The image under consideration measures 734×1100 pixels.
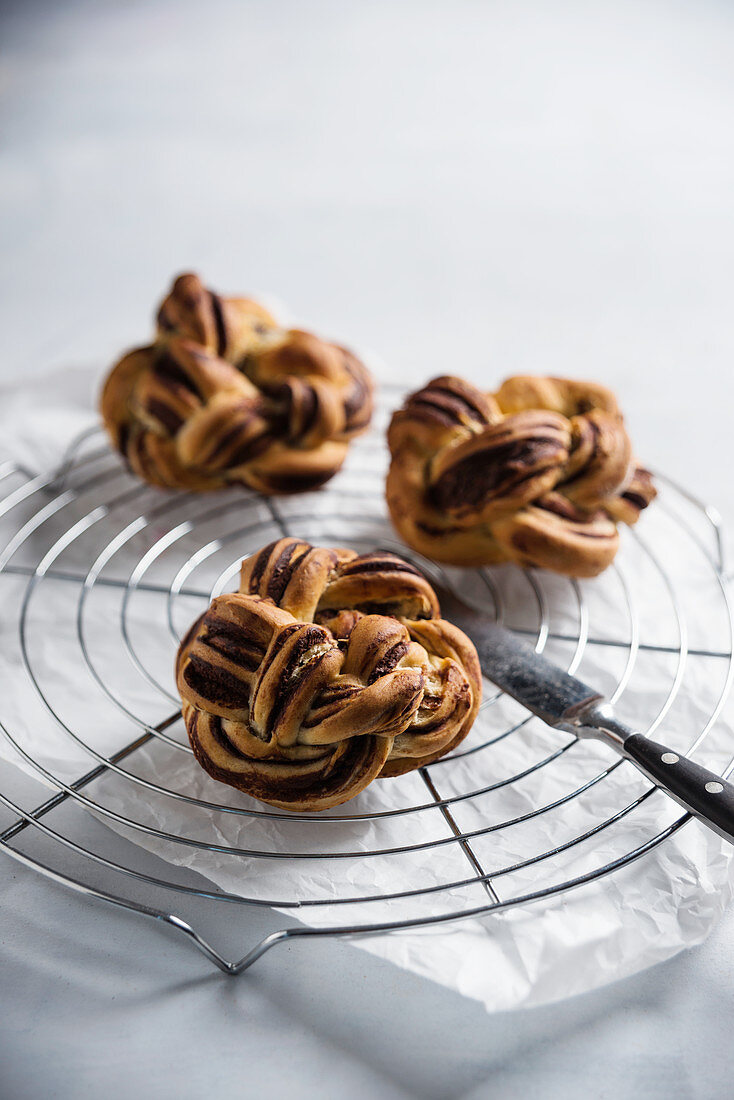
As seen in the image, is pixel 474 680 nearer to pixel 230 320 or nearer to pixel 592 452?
pixel 592 452

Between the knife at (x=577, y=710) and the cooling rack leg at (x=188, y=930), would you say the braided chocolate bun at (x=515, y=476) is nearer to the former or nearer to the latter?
the knife at (x=577, y=710)

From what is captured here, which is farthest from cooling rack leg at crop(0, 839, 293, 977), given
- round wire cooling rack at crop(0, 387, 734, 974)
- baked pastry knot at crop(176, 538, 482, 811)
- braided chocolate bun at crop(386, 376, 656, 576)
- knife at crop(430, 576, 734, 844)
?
braided chocolate bun at crop(386, 376, 656, 576)

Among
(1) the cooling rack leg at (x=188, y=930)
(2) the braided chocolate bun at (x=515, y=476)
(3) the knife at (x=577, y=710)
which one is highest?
(2) the braided chocolate bun at (x=515, y=476)

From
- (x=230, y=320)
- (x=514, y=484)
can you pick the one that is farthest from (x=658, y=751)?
(x=230, y=320)

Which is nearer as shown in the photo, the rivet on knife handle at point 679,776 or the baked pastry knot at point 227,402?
the rivet on knife handle at point 679,776

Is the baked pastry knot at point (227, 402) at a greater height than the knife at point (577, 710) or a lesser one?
greater

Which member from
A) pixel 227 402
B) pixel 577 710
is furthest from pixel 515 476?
pixel 227 402

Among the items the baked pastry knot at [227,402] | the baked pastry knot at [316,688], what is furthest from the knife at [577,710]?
the baked pastry knot at [227,402]

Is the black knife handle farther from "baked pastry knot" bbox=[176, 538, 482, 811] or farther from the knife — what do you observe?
"baked pastry knot" bbox=[176, 538, 482, 811]
